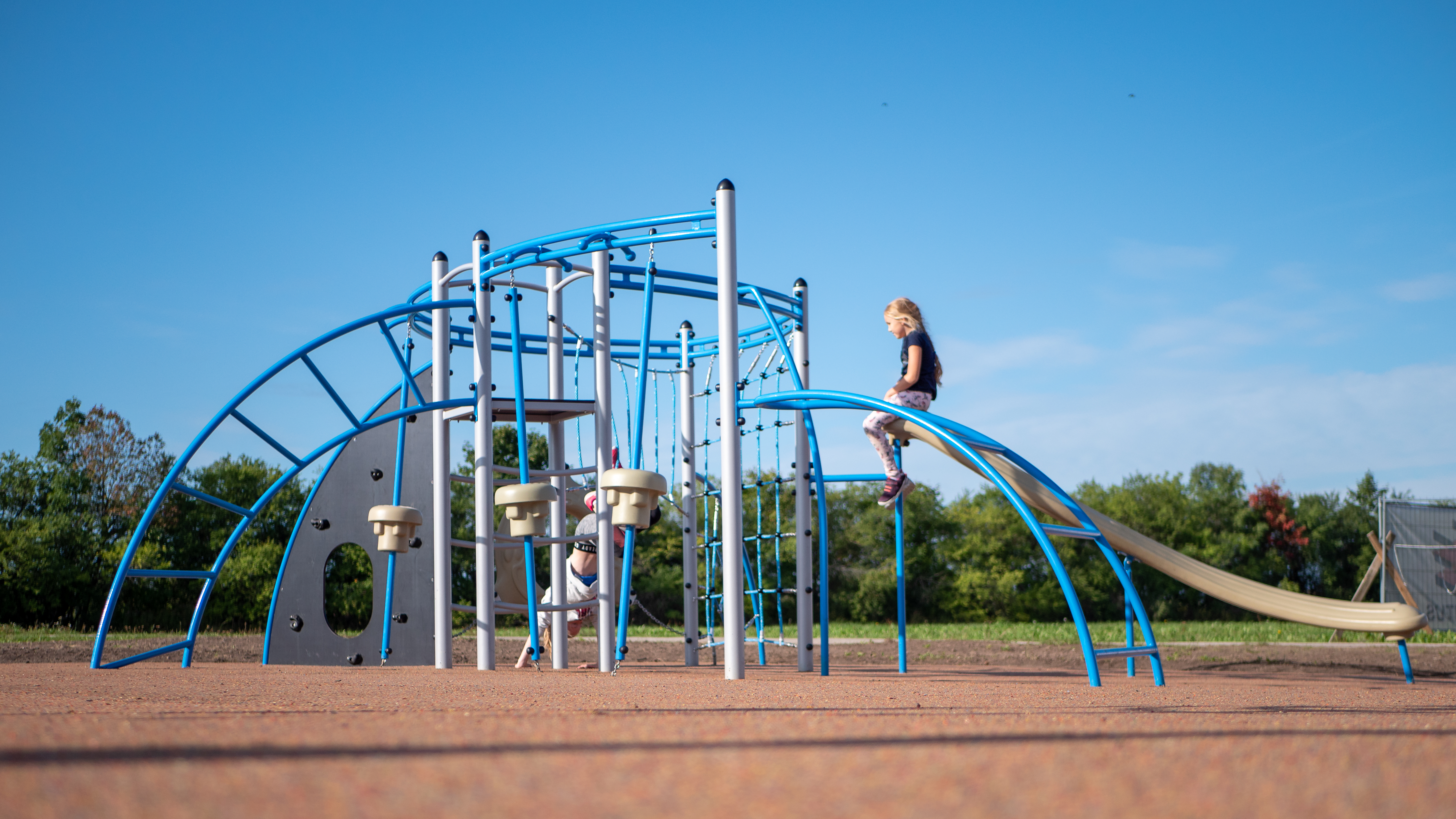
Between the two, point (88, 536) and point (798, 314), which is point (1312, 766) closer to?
point (798, 314)

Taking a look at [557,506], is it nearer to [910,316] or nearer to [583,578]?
[583,578]

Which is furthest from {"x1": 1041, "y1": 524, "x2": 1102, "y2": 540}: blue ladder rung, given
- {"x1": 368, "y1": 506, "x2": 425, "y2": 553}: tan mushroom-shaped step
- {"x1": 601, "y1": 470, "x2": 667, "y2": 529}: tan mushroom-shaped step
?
{"x1": 368, "y1": 506, "x2": 425, "y2": 553}: tan mushroom-shaped step

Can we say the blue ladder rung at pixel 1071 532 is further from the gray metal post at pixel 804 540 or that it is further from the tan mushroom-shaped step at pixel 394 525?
the tan mushroom-shaped step at pixel 394 525

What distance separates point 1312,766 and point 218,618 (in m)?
23.1

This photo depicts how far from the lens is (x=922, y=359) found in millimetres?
8602

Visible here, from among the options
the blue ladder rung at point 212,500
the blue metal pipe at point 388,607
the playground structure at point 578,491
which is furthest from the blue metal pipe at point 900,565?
the blue ladder rung at point 212,500

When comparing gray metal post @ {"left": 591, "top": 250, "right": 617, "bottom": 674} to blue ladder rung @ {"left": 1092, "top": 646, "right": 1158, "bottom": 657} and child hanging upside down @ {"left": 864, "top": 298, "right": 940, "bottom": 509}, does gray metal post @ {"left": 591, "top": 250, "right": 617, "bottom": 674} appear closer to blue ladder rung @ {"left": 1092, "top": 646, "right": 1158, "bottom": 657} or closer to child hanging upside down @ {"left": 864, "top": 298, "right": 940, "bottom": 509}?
→ child hanging upside down @ {"left": 864, "top": 298, "right": 940, "bottom": 509}

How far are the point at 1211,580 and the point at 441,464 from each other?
6206 millimetres

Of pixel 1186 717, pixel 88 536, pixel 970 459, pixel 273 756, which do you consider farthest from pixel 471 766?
pixel 88 536

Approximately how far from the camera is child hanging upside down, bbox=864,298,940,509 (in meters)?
8.51

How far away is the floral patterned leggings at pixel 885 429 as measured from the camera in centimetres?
848

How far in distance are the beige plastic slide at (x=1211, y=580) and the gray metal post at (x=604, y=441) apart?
7.58ft

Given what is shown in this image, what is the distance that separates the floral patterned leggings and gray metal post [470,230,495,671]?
3.05 m

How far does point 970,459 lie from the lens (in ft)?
24.9
